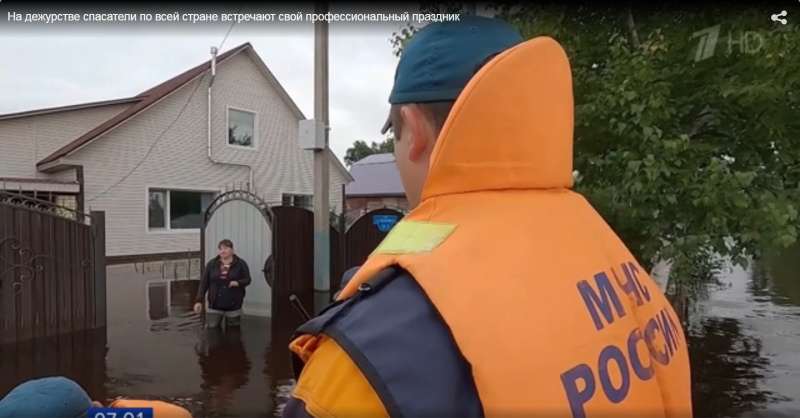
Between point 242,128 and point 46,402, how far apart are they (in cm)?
1787

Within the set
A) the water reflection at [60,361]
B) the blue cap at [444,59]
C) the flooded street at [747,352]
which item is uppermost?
the blue cap at [444,59]

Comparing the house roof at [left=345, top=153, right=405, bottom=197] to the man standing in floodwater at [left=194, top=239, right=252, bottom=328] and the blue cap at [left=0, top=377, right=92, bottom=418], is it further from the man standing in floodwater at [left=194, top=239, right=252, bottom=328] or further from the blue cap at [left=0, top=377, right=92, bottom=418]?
the blue cap at [left=0, top=377, right=92, bottom=418]

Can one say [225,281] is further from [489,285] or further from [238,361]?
[489,285]

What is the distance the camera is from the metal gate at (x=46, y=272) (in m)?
6.86

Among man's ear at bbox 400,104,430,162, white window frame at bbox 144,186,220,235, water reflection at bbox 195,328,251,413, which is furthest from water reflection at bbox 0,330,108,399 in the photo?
white window frame at bbox 144,186,220,235

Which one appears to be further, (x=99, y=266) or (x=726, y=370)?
(x=99, y=266)

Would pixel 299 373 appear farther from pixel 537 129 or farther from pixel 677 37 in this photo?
pixel 677 37

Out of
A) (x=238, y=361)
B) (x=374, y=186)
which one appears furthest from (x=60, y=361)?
(x=374, y=186)

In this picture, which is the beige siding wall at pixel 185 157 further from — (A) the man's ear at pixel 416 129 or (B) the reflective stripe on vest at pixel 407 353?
(B) the reflective stripe on vest at pixel 407 353

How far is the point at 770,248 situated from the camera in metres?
4.35

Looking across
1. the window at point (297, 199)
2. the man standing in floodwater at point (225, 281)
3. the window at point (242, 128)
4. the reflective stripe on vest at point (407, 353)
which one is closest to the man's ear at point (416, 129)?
the reflective stripe on vest at point (407, 353)

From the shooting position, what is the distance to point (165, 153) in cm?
1734

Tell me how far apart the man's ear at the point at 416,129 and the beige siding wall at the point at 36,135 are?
15922 millimetres
